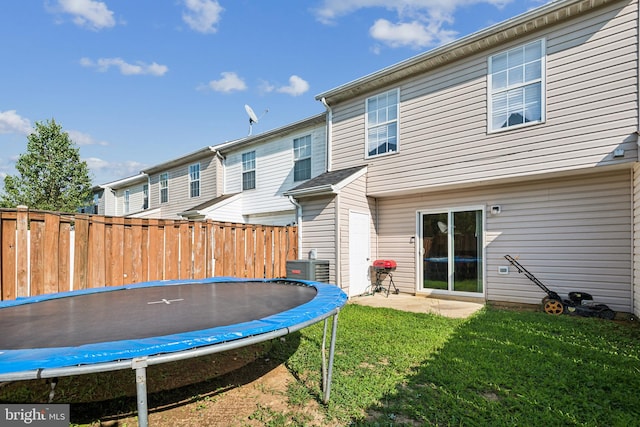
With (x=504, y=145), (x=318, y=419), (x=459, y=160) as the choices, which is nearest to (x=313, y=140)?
(x=459, y=160)

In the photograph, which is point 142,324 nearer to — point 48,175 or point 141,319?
point 141,319

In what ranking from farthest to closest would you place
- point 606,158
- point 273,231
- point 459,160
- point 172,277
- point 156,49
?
1. point 156,49
2. point 273,231
3. point 459,160
4. point 172,277
5. point 606,158

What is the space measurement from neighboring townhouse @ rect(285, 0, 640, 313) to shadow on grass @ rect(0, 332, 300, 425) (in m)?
3.56

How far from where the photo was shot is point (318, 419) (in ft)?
7.02

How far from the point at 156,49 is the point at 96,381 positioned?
8618mm

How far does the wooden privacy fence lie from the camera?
371 centimetres

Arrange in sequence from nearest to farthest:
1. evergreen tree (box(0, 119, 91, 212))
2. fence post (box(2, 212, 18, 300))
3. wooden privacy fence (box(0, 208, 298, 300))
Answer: fence post (box(2, 212, 18, 300)) → wooden privacy fence (box(0, 208, 298, 300)) → evergreen tree (box(0, 119, 91, 212))

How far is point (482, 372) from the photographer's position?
9.23 ft

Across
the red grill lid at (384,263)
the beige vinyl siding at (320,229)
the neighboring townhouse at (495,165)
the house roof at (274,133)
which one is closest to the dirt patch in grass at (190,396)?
the beige vinyl siding at (320,229)

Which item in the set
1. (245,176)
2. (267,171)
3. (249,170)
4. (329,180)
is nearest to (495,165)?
(329,180)

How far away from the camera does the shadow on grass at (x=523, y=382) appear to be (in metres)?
2.14

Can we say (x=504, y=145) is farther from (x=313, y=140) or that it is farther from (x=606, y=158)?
(x=313, y=140)

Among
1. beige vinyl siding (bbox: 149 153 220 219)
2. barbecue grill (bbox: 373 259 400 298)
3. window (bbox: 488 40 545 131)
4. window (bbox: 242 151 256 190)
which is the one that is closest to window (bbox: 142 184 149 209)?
beige vinyl siding (bbox: 149 153 220 219)

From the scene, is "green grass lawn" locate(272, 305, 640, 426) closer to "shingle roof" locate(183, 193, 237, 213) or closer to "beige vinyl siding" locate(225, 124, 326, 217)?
"beige vinyl siding" locate(225, 124, 326, 217)
